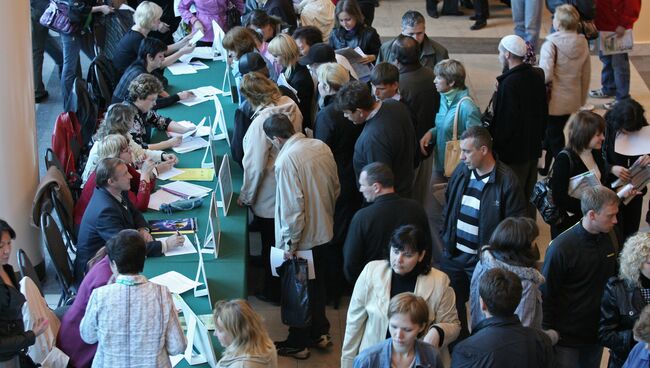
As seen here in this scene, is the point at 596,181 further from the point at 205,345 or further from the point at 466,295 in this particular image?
the point at 205,345

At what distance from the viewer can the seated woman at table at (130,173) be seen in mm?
6219

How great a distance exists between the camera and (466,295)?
5.97m

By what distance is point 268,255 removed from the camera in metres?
6.79

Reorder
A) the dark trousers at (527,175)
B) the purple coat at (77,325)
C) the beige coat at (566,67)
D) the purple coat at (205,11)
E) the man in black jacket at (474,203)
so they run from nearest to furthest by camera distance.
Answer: the purple coat at (77,325) → the man in black jacket at (474,203) → the dark trousers at (527,175) → the beige coat at (566,67) → the purple coat at (205,11)

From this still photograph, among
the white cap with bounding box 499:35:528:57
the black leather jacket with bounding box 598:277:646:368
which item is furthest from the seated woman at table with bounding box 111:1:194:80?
the black leather jacket with bounding box 598:277:646:368

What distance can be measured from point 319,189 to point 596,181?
65.2 inches

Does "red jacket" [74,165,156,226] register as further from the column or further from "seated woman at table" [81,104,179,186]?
the column

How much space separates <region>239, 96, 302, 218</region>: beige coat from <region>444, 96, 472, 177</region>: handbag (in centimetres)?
108

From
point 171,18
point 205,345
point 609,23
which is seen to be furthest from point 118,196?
point 609,23

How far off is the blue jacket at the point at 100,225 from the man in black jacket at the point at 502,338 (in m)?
2.29

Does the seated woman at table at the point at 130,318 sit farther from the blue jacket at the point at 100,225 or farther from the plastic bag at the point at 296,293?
the plastic bag at the point at 296,293

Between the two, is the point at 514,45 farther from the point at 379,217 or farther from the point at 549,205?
the point at 379,217

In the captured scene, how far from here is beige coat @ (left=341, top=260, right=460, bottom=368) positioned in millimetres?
4555

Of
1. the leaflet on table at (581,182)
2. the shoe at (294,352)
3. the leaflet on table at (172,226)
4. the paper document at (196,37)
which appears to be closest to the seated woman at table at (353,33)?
the paper document at (196,37)
